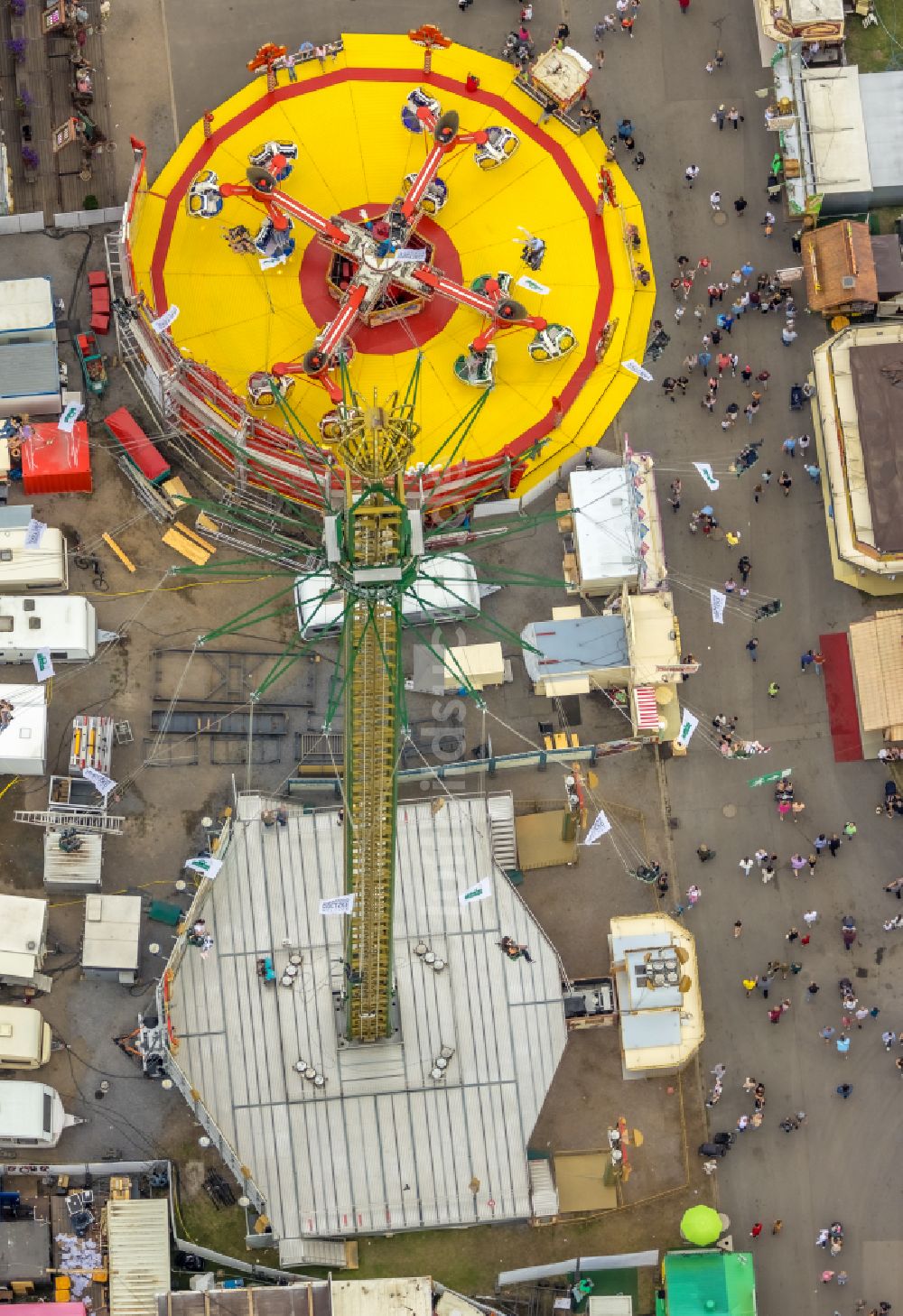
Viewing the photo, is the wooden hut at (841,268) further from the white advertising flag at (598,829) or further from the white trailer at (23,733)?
the white trailer at (23,733)

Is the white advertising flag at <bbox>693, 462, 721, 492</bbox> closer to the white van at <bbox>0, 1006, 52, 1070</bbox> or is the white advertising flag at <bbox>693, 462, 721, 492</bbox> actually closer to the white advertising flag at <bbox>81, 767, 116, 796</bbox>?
the white advertising flag at <bbox>81, 767, 116, 796</bbox>

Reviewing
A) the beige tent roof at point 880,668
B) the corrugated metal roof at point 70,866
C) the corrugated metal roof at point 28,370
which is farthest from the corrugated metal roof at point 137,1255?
the beige tent roof at point 880,668

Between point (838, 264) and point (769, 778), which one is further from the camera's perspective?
point (838, 264)

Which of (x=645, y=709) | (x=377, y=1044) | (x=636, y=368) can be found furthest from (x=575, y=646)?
(x=377, y=1044)

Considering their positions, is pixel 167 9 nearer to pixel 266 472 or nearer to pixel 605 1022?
pixel 266 472

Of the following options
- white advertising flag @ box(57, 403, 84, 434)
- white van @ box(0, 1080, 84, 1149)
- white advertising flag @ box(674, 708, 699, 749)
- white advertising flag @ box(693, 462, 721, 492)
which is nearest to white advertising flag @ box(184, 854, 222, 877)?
white van @ box(0, 1080, 84, 1149)

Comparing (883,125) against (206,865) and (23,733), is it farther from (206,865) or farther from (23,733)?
(23,733)

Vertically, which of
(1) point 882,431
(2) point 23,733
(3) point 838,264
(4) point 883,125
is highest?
(4) point 883,125
